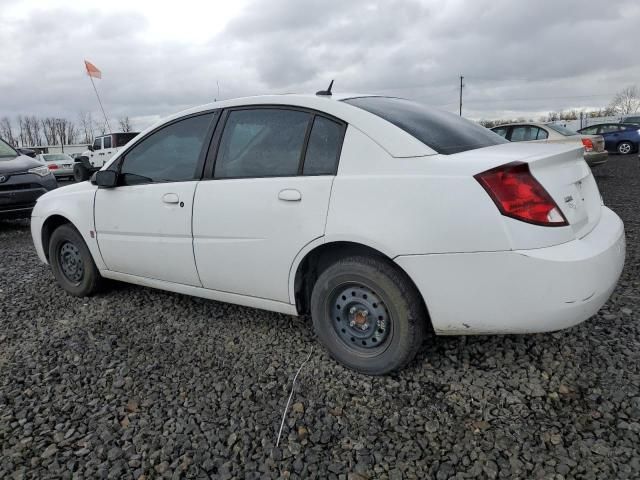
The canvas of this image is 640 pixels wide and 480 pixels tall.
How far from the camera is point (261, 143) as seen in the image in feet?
9.53

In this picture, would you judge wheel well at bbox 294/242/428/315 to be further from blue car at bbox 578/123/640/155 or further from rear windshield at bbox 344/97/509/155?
blue car at bbox 578/123/640/155

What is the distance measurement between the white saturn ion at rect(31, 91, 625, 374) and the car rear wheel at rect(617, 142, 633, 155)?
2118cm

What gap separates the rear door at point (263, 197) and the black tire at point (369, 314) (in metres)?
0.25

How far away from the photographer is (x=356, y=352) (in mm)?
2637

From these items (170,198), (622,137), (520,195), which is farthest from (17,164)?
(622,137)

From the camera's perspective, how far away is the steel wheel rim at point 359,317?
252 cm

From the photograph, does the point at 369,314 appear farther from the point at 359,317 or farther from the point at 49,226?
the point at 49,226

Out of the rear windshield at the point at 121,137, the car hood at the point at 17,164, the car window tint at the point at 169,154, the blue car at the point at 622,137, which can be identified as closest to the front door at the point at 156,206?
the car window tint at the point at 169,154

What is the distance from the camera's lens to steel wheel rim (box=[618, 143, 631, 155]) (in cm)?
2022

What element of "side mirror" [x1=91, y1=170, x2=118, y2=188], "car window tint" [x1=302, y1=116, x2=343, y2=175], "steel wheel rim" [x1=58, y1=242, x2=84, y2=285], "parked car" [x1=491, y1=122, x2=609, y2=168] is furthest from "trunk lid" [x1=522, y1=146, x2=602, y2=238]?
"parked car" [x1=491, y1=122, x2=609, y2=168]

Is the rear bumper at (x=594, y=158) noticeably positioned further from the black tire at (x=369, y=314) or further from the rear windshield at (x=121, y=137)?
the rear windshield at (x=121, y=137)

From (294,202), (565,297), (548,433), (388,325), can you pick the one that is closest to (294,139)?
(294,202)

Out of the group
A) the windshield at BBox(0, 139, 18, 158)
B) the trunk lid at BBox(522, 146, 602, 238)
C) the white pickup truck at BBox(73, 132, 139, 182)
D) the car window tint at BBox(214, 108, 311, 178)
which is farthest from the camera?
the white pickup truck at BBox(73, 132, 139, 182)

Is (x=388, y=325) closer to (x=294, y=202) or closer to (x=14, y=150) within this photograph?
(x=294, y=202)
